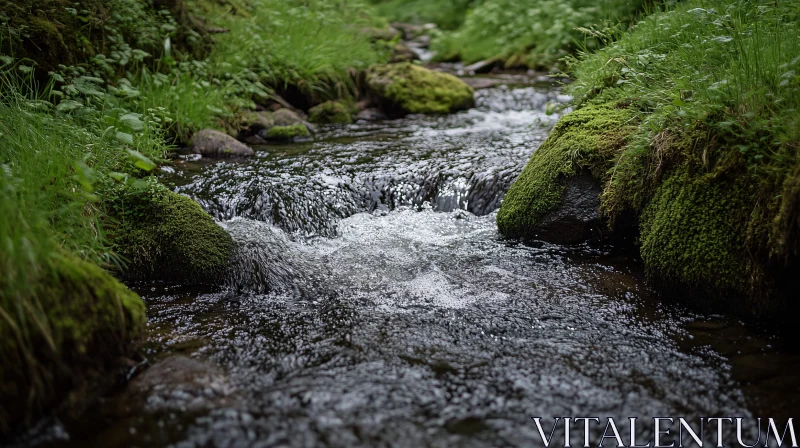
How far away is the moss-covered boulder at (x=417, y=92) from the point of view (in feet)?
26.2

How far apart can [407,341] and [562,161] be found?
1970 millimetres

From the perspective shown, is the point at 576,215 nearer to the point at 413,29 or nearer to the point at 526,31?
the point at 526,31

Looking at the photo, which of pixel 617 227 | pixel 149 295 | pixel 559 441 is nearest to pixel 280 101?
pixel 149 295

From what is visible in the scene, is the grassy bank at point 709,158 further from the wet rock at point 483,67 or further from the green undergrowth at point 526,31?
the wet rock at point 483,67

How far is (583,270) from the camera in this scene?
360 centimetres

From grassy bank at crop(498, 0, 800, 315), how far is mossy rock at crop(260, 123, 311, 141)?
3378 millimetres

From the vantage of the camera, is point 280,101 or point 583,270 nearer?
point 583,270

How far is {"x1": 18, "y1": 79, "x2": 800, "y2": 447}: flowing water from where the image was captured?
2.16 metres

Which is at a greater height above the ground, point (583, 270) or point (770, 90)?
point (770, 90)

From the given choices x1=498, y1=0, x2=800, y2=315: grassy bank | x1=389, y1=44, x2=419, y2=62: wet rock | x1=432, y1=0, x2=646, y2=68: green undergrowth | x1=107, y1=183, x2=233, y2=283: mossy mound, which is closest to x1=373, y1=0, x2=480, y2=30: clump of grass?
x1=432, y1=0, x2=646, y2=68: green undergrowth

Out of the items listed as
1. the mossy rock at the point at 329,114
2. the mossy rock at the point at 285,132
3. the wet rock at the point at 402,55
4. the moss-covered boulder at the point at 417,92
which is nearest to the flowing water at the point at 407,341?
the mossy rock at the point at 285,132

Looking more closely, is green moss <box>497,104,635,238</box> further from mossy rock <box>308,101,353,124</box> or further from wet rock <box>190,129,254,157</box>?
mossy rock <box>308,101,353,124</box>

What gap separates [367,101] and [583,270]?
5457mm

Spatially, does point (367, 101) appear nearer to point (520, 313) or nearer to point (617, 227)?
point (617, 227)
